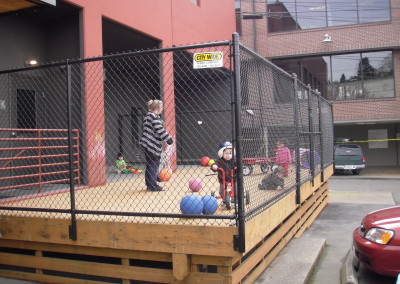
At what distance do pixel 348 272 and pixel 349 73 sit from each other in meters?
20.2

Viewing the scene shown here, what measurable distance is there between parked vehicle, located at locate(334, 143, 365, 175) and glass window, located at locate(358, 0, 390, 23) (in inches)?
294

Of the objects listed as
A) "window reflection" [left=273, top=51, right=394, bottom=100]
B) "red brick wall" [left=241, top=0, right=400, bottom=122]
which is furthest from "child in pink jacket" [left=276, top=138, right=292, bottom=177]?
"red brick wall" [left=241, top=0, right=400, bottom=122]

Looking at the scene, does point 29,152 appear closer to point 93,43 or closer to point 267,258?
point 93,43

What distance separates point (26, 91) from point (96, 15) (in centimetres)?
223

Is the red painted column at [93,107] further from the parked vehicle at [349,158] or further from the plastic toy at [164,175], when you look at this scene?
the parked vehicle at [349,158]

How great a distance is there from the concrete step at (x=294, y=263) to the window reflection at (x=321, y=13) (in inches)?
770

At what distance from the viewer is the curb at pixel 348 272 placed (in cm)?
506

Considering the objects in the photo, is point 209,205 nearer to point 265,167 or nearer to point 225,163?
point 225,163

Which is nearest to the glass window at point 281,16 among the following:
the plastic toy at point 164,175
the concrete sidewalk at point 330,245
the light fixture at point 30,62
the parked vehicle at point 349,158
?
the parked vehicle at point 349,158

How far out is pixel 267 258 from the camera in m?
5.23

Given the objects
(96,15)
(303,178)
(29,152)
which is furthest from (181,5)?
(303,178)

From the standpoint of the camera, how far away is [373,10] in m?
22.7

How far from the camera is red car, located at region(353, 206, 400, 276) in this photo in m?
4.83

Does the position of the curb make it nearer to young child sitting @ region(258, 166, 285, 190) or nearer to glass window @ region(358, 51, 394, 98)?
young child sitting @ region(258, 166, 285, 190)
